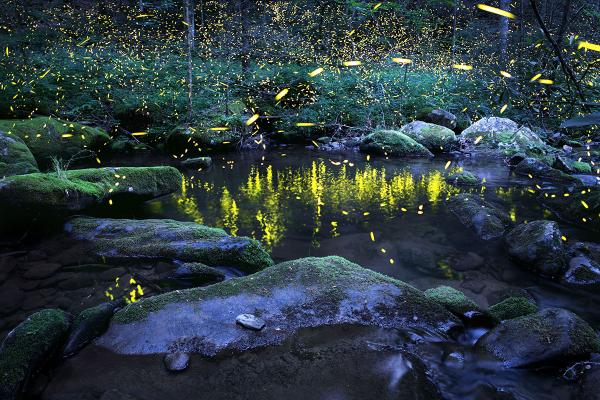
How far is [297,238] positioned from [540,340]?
413 cm

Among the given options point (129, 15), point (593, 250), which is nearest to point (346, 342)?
point (593, 250)

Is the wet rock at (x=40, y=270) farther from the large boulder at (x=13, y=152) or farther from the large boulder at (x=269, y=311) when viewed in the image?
the large boulder at (x=13, y=152)

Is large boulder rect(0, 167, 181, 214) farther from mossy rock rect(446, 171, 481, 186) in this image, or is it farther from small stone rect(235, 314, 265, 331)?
mossy rock rect(446, 171, 481, 186)

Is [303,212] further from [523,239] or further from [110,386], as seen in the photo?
[110,386]

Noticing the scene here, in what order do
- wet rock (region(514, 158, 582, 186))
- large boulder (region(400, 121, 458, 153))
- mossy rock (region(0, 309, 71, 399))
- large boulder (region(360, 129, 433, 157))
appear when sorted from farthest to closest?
large boulder (region(400, 121, 458, 153)) < large boulder (region(360, 129, 433, 157)) < wet rock (region(514, 158, 582, 186)) < mossy rock (region(0, 309, 71, 399))

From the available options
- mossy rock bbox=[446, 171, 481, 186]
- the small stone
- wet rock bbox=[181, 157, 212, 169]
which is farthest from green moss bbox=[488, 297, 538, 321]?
wet rock bbox=[181, 157, 212, 169]

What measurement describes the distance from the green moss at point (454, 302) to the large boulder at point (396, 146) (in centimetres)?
1069

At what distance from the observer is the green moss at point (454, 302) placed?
420 centimetres

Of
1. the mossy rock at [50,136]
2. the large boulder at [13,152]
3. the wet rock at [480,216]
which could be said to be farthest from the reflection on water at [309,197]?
the mossy rock at [50,136]

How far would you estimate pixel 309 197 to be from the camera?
955 centimetres

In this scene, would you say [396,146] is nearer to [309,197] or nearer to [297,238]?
[309,197]

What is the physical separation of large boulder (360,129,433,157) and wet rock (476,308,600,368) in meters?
11.3

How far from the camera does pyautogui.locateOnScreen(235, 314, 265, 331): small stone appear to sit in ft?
12.2

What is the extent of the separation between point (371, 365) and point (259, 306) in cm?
121
